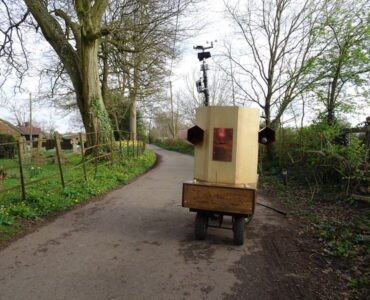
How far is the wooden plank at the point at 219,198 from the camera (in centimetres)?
382

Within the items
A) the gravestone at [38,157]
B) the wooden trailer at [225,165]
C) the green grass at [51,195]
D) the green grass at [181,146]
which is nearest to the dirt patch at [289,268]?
the wooden trailer at [225,165]

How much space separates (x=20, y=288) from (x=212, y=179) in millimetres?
2830

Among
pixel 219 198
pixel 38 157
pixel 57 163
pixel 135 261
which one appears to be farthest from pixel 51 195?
pixel 57 163

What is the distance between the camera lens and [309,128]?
29.0 ft

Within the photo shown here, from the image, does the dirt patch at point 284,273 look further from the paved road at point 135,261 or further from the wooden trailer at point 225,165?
the wooden trailer at point 225,165

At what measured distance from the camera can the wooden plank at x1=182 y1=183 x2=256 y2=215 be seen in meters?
3.82

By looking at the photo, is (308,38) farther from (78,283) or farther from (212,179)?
(78,283)

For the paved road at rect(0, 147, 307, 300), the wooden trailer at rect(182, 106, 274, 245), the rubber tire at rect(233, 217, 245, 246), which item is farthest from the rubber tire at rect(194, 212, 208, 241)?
the rubber tire at rect(233, 217, 245, 246)

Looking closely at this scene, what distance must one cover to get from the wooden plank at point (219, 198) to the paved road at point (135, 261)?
65cm

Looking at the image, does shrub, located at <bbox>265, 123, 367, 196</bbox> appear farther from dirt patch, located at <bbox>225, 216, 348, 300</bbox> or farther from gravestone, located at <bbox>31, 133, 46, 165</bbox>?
gravestone, located at <bbox>31, 133, 46, 165</bbox>

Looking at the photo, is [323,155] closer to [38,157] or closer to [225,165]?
[225,165]

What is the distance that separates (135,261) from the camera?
11.5 feet

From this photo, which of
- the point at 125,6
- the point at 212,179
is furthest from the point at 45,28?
the point at 212,179

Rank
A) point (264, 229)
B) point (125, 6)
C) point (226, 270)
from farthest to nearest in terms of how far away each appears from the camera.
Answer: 1. point (125, 6)
2. point (264, 229)
3. point (226, 270)
